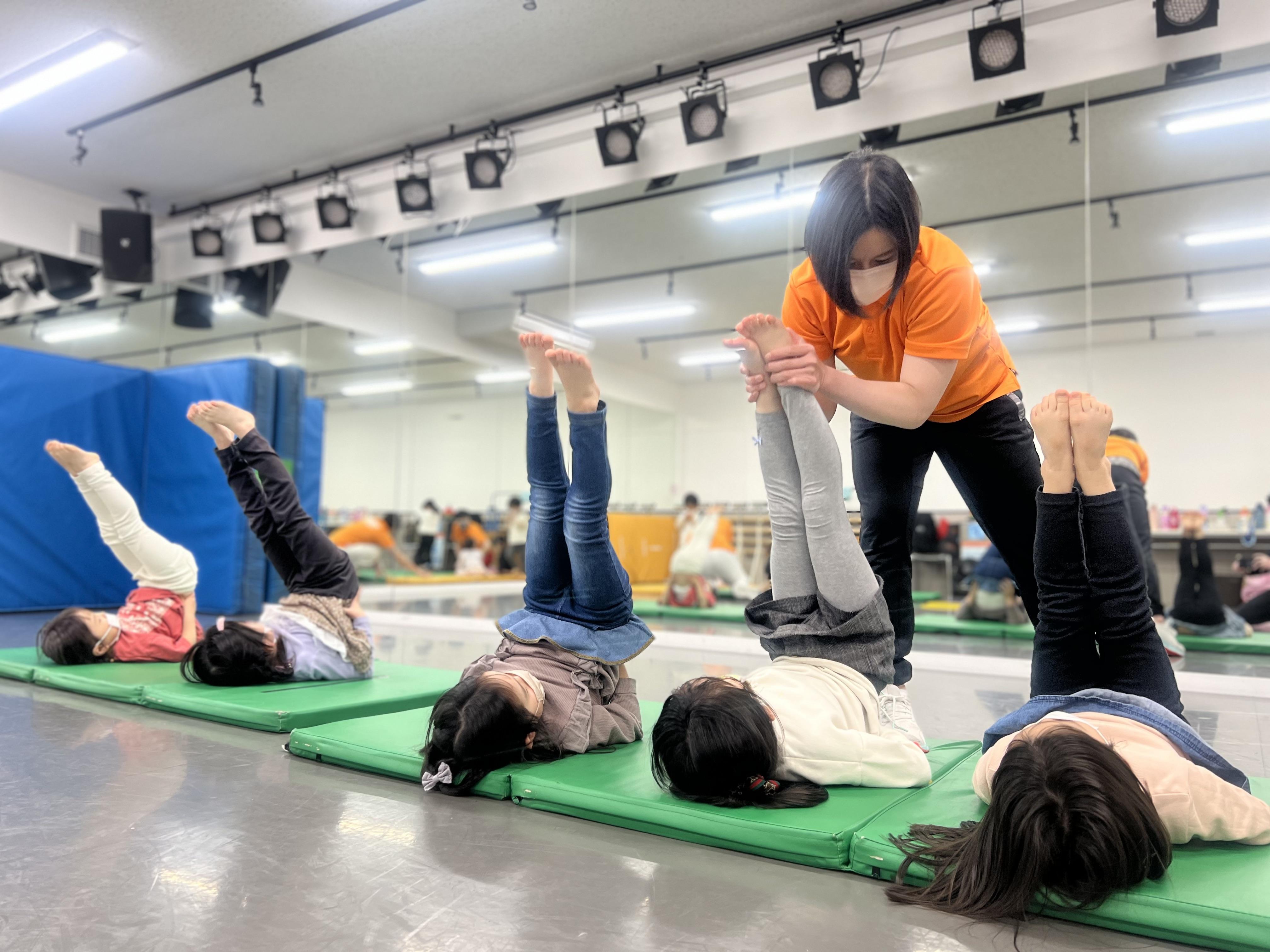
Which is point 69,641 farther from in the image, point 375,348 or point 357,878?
point 375,348

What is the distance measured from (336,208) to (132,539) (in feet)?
13.6

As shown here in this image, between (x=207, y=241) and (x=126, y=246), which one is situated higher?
(x=207, y=241)

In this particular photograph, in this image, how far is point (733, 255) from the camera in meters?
6.34

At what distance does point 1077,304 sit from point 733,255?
92.6 inches

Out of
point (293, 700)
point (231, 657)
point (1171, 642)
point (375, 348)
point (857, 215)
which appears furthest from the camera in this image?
point (375, 348)

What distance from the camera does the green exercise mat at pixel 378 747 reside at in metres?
1.84

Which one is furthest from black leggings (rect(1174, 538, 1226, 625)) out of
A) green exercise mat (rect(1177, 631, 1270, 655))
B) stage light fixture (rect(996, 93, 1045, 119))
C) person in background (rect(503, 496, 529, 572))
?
person in background (rect(503, 496, 529, 572))

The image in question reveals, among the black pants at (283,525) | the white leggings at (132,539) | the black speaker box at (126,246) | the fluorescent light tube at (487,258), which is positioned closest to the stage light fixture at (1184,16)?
the fluorescent light tube at (487,258)

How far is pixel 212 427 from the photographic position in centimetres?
293

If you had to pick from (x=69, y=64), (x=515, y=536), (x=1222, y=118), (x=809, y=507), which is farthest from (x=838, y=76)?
(x=515, y=536)

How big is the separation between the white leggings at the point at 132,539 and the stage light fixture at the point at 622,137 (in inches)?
140

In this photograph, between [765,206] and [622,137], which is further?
[765,206]

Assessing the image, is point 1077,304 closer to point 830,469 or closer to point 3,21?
point 830,469

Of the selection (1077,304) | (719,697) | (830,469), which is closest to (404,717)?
(719,697)
